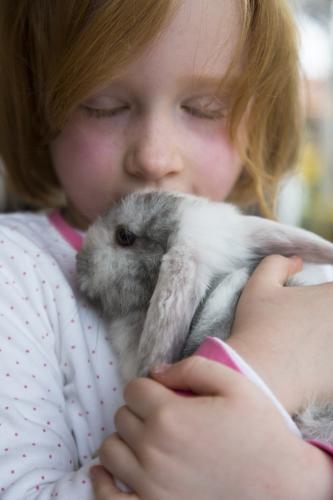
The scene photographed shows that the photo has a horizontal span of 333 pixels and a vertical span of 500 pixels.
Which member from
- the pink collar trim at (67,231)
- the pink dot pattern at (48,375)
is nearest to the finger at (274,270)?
the pink dot pattern at (48,375)

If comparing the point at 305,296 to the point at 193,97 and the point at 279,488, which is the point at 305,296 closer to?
the point at 279,488

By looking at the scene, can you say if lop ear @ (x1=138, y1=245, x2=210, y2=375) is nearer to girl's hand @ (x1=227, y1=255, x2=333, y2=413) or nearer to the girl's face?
girl's hand @ (x1=227, y1=255, x2=333, y2=413)

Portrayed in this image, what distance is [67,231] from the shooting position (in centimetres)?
126

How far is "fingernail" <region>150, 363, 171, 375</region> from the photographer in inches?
30.8

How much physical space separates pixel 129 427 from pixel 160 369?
0.28ft

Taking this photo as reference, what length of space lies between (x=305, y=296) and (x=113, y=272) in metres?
0.34

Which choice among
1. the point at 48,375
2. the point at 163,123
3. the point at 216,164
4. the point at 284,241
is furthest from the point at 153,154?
the point at 48,375

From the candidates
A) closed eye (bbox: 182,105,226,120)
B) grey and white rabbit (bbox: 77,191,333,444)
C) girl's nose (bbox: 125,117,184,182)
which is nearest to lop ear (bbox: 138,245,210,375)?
grey and white rabbit (bbox: 77,191,333,444)

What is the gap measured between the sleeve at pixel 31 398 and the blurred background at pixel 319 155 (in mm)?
2087

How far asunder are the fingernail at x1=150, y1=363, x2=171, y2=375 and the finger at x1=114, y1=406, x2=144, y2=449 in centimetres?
6

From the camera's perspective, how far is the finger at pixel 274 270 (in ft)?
3.00

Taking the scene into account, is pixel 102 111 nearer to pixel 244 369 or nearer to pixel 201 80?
pixel 201 80

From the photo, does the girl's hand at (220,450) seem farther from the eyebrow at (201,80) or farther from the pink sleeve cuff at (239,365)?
the eyebrow at (201,80)

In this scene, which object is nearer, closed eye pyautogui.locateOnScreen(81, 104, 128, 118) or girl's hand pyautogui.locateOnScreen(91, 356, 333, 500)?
girl's hand pyautogui.locateOnScreen(91, 356, 333, 500)
